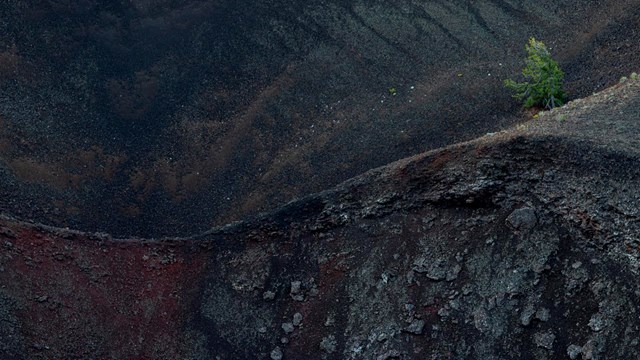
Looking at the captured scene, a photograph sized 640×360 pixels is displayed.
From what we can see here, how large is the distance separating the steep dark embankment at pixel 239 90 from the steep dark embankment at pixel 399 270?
3416 mm

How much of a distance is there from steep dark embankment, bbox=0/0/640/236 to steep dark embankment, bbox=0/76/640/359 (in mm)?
3416

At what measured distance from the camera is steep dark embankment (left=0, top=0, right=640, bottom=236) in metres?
24.7

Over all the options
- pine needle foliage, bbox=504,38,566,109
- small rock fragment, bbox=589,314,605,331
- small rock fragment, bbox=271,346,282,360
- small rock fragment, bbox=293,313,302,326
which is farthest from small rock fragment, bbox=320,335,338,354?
pine needle foliage, bbox=504,38,566,109

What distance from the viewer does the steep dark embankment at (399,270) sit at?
16422 mm

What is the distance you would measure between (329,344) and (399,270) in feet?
6.81

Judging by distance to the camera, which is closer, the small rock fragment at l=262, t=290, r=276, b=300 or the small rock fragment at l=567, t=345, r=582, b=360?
the small rock fragment at l=567, t=345, r=582, b=360

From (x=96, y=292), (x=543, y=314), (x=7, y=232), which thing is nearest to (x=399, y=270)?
(x=543, y=314)

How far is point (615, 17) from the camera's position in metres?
27.4

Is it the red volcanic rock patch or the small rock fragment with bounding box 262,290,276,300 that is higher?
the red volcanic rock patch

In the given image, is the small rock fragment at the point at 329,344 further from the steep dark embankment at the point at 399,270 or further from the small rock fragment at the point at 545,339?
the small rock fragment at the point at 545,339

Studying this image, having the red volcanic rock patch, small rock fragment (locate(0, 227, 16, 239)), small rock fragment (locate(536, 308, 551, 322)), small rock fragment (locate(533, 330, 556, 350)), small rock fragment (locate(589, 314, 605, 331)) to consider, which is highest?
small rock fragment (locate(0, 227, 16, 239))

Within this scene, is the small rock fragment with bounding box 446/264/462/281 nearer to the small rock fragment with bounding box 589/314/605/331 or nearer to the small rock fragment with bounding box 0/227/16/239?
the small rock fragment with bounding box 589/314/605/331

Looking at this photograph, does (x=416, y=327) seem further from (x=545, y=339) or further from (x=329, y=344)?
(x=545, y=339)

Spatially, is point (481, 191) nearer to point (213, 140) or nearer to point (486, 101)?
point (486, 101)
